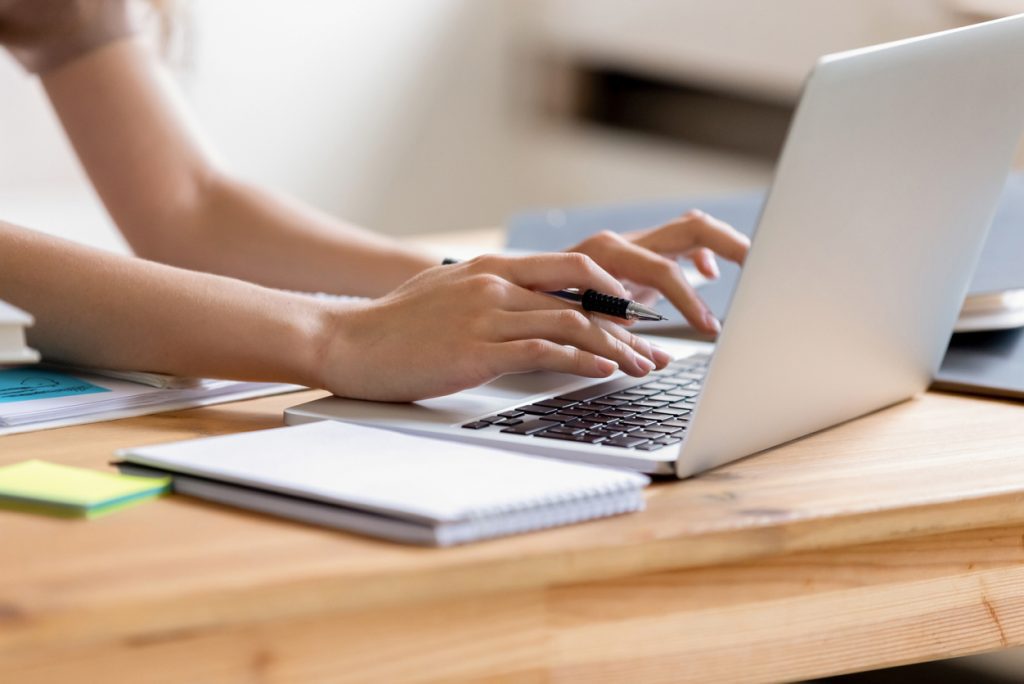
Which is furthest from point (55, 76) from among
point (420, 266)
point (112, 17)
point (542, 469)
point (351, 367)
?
point (542, 469)

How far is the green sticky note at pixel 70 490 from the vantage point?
2.04 ft

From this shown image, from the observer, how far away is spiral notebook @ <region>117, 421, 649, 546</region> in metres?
0.58

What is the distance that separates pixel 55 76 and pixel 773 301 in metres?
0.87

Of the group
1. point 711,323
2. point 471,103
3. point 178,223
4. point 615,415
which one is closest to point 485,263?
point 615,415

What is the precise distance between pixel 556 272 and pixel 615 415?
9 cm

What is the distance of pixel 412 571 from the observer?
1.79ft

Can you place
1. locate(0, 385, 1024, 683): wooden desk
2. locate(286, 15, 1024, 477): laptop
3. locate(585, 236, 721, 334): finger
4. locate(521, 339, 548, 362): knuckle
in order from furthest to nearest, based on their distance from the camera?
locate(585, 236, 721, 334): finger
locate(521, 339, 548, 362): knuckle
locate(286, 15, 1024, 477): laptop
locate(0, 385, 1024, 683): wooden desk

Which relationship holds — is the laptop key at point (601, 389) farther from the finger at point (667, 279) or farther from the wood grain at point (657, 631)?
the wood grain at point (657, 631)

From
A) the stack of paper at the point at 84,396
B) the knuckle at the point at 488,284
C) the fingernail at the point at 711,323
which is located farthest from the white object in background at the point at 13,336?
the fingernail at the point at 711,323

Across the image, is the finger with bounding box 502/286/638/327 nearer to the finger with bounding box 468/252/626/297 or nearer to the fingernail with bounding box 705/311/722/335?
the finger with bounding box 468/252/626/297

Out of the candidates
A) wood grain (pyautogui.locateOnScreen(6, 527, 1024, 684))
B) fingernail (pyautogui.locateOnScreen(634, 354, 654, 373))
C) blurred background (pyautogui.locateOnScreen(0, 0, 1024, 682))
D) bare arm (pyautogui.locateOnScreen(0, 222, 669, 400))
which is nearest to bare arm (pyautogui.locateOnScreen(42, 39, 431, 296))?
bare arm (pyautogui.locateOnScreen(0, 222, 669, 400))

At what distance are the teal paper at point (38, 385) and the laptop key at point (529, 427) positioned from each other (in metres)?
0.28

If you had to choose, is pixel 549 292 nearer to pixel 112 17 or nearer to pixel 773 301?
pixel 773 301

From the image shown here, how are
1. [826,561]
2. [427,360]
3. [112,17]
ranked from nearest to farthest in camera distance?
[826,561]
[427,360]
[112,17]
